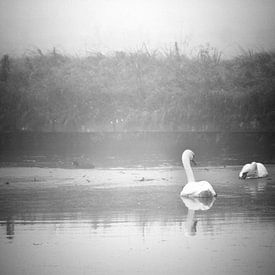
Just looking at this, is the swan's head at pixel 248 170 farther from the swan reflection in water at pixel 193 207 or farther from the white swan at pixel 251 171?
the swan reflection in water at pixel 193 207

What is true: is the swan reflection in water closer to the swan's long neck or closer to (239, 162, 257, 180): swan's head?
the swan's long neck

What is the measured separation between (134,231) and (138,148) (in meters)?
13.1

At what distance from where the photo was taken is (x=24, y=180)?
10.8m

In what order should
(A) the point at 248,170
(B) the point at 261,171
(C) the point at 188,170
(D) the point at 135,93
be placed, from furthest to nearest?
(D) the point at 135,93 → (B) the point at 261,171 → (A) the point at 248,170 → (C) the point at 188,170

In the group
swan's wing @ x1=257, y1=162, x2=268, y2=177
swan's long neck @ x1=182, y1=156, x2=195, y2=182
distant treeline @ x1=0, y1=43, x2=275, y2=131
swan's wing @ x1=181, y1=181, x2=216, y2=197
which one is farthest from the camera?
distant treeline @ x1=0, y1=43, x2=275, y2=131

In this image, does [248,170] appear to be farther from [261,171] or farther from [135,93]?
[135,93]

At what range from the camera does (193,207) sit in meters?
7.57

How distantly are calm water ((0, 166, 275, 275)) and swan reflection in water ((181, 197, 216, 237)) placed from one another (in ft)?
0.03

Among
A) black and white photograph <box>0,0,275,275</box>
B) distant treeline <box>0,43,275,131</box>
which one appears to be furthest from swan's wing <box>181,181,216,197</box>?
distant treeline <box>0,43,275,131</box>

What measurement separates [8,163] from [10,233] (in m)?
8.64

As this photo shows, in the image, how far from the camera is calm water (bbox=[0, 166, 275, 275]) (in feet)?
15.4

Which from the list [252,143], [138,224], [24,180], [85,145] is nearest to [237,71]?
[252,143]

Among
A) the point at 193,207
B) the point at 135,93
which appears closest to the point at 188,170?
the point at 193,207

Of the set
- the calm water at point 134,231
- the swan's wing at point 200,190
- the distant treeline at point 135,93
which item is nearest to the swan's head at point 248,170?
the calm water at point 134,231
